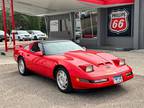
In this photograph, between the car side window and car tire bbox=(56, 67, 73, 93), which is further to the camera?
the car side window

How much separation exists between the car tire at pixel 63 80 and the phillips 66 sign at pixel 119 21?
10341mm

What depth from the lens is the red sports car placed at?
16.6ft

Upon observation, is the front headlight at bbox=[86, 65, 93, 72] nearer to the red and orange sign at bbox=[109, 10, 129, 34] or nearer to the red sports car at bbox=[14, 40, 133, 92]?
the red sports car at bbox=[14, 40, 133, 92]

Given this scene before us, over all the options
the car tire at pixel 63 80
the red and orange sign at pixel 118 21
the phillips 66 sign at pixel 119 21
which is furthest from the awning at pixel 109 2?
the car tire at pixel 63 80

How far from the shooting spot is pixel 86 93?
5.44m

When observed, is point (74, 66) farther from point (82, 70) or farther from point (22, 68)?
point (22, 68)

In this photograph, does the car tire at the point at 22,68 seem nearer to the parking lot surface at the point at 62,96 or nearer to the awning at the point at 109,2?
the parking lot surface at the point at 62,96

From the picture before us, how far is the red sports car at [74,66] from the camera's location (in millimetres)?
5059

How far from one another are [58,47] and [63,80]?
52.3 inches

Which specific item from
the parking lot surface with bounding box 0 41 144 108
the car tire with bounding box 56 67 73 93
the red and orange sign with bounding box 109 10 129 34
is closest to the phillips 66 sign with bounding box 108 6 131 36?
the red and orange sign with bounding box 109 10 129 34

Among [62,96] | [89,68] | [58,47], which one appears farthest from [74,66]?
[58,47]

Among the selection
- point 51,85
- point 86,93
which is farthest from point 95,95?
point 51,85

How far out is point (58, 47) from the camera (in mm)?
6594

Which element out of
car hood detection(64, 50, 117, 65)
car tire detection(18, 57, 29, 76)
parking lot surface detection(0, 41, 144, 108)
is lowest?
parking lot surface detection(0, 41, 144, 108)
